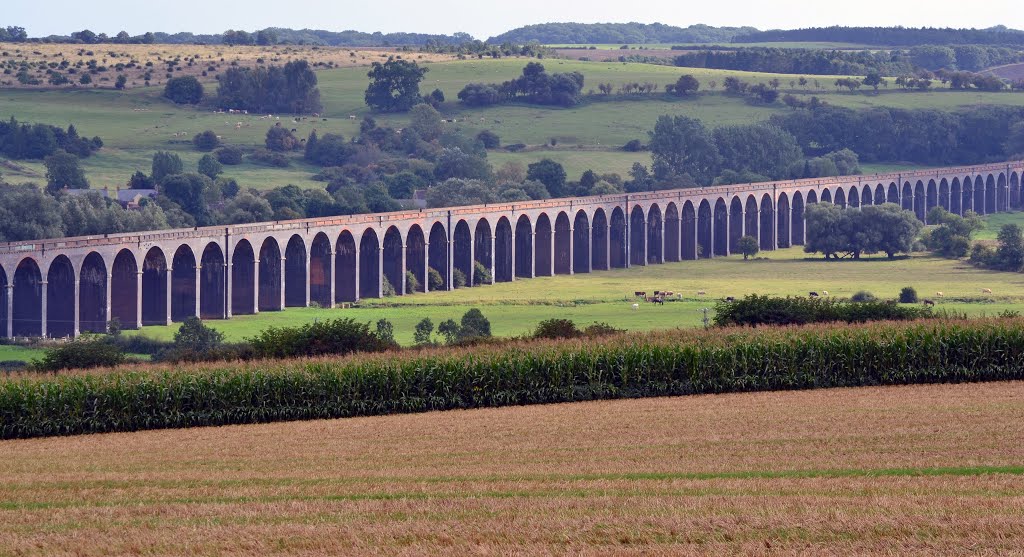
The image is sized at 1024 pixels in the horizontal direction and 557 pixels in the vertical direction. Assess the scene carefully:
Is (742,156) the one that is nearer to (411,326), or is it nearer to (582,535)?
(411,326)

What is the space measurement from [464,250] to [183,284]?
86.8ft

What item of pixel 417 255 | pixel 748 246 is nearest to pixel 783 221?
pixel 748 246

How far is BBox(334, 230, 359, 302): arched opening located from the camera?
3826 inches

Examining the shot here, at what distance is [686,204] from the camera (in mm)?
132750

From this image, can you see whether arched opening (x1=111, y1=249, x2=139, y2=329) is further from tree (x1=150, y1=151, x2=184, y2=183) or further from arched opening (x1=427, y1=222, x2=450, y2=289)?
tree (x1=150, y1=151, x2=184, y2=183)

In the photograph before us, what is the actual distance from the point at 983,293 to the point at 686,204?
42.2 m

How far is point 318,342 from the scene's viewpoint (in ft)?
171

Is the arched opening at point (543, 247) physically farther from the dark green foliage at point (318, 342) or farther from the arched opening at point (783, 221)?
the dark green foliage at point (318, 342)

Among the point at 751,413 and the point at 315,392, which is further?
the point at 315,392

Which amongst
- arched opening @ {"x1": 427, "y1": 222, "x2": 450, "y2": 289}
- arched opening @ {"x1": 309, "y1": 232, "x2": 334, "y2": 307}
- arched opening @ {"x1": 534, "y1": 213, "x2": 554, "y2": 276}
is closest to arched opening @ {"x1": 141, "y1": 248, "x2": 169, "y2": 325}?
arched opening @ {"x1": 309, "y1": 232, "x2": 334, "y2": 307}

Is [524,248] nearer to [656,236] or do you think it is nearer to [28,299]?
[656,236]

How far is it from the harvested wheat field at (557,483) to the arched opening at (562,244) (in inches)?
3063

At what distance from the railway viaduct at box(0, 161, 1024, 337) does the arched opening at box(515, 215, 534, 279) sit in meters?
0.09

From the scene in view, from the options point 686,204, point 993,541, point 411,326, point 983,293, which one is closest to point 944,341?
point 993,541
